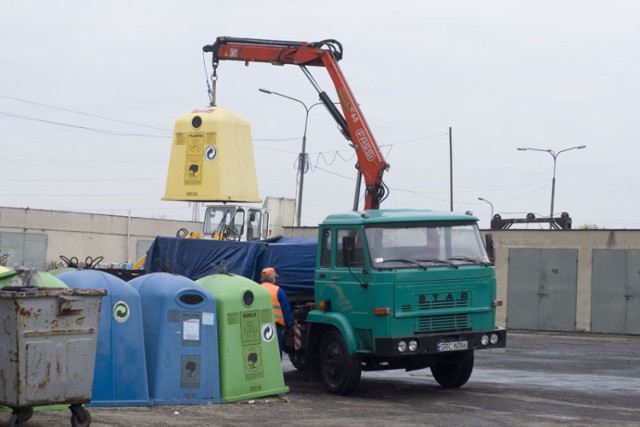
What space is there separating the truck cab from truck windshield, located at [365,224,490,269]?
0.01 metres

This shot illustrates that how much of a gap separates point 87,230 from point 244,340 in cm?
4645

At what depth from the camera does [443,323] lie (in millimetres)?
A: 14258

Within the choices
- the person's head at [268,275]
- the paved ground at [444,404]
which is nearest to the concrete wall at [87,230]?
the paved ground at [444,404]

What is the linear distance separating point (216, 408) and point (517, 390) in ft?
14.9

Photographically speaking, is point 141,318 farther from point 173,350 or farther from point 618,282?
point 618,282

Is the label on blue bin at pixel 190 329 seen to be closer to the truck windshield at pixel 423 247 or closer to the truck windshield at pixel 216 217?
the truck windshield at pixel 423 247

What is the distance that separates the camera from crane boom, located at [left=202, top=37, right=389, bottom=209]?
19688 mm

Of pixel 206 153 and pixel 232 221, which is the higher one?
pixel 206 153

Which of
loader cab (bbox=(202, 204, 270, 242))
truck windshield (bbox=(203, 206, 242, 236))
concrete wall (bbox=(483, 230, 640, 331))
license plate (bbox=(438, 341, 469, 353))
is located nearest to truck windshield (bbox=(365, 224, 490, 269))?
license plate (bbox=(438, 341, 469, 353))

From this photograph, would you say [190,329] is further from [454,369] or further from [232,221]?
[232,221]

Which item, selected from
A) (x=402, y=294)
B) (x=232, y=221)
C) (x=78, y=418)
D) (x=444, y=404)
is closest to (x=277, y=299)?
(x=402, y=294)

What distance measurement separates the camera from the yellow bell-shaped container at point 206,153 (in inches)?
881

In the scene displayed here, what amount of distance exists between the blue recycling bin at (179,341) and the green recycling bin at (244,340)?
175mm

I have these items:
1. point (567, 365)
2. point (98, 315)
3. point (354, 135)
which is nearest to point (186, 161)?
point (354, 135)
